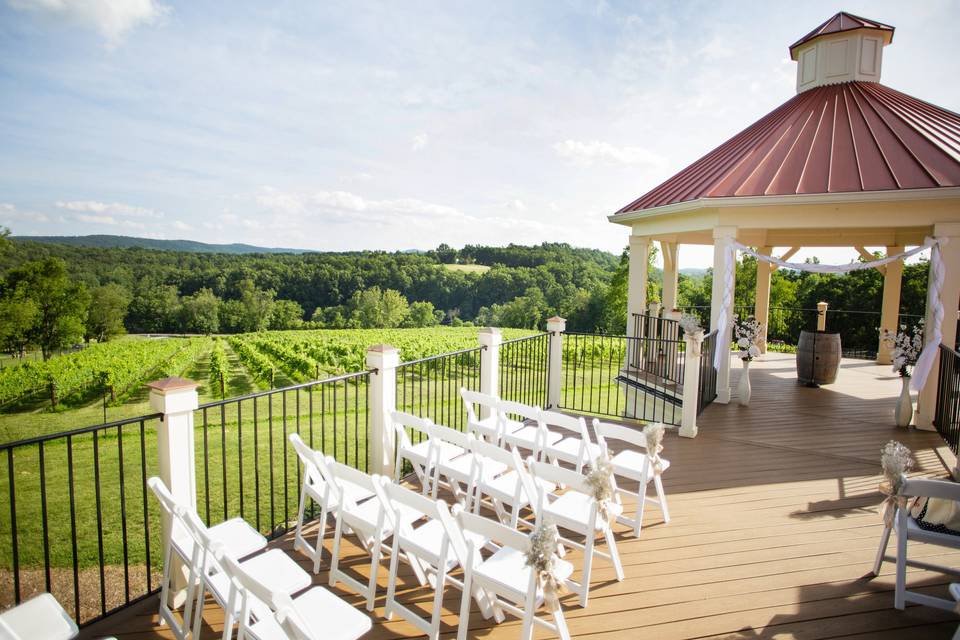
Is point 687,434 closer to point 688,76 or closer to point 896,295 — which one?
point 896,295

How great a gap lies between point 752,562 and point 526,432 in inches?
94.3

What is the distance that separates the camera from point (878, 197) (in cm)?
714

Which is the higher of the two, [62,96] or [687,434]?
[62,96]

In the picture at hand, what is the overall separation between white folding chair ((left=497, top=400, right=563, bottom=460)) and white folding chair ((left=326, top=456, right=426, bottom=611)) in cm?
156

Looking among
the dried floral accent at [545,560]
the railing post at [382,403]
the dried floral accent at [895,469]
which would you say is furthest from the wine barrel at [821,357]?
the dried floral accent at [545,560]

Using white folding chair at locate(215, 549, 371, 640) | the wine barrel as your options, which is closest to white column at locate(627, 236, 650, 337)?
the wine barrel

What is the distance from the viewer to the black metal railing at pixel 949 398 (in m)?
6.25

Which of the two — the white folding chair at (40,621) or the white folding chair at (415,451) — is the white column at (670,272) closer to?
the white folding chair at (415,451)

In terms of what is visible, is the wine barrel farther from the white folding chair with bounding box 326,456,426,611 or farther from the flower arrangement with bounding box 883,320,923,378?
the white folding chair with bounding box 326,456,426,611

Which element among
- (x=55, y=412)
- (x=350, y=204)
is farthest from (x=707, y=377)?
(x=350, y=204)

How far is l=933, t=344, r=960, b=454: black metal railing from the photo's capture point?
6247 millimetres

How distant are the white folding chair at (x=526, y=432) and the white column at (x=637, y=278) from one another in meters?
6.27

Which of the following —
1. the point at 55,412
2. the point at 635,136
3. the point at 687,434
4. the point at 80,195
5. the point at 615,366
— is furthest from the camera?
the point at 80,195

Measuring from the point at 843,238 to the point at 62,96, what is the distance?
90300 millimetres
